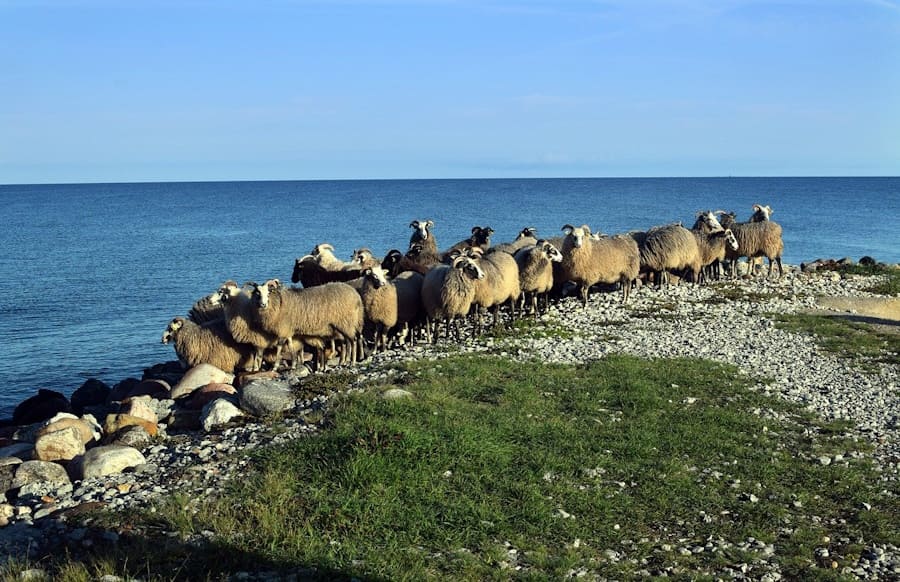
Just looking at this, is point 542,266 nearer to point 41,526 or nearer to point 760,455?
point 760,455

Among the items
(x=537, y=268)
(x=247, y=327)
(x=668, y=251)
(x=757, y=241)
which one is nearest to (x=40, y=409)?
(x=247, y=327)

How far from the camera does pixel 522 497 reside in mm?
9133

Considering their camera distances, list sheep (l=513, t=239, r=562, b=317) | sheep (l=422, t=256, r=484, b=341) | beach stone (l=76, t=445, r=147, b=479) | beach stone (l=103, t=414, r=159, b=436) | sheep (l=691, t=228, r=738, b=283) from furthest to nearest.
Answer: sheep (l=691, t=228, r=738, b=283), sheep (l=513, t=239, r=562, b=317), sheep (l=422, t=256, r=484, b=341), beach stone (l=103, t=414, r=159, b=436), beach stone (l=76, t=445, r=147, b=479)

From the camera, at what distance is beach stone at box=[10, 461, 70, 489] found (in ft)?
35.2

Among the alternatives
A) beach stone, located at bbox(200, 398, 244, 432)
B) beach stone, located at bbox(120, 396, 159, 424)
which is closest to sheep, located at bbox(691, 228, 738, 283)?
beach stone, located at bbox(200, 398, 244, 432)

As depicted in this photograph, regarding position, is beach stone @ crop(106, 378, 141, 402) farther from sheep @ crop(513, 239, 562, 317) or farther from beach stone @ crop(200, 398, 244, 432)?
sheep @ crop(513, 239, 562, 317)

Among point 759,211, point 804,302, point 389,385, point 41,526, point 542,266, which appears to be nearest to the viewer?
point 41,526

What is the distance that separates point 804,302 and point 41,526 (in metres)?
21.4

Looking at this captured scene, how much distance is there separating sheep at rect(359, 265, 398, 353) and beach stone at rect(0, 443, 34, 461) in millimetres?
7731

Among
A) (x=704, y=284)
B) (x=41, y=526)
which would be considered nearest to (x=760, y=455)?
(x=41, y=526)

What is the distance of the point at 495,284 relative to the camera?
65.5 feet

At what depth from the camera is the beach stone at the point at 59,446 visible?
12.1 meters

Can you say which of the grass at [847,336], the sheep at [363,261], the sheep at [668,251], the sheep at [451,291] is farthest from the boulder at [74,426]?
the sheep at [668,251]

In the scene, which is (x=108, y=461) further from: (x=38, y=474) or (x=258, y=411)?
(x=258, y=411)
